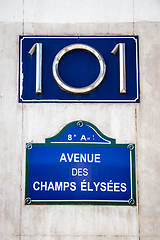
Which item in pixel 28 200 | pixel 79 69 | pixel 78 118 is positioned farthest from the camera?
pixel 79 69

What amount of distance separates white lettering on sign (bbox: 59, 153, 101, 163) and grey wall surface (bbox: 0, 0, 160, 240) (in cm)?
31

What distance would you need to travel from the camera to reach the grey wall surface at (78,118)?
3.62 metres

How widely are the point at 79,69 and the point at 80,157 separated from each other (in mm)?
1131

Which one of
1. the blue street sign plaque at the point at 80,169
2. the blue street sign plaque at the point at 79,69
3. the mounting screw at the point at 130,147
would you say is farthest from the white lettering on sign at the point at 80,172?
the blue street sign plaque at the point at 79,69

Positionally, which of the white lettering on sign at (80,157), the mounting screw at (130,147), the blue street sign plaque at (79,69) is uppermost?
the blue street sign plaque at (79,69)

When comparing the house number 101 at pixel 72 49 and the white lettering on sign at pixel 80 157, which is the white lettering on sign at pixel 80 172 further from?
the house number 101 at pixel 72 49

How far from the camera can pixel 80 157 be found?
3.74 m

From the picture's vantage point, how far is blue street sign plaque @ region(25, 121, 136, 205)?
145 inches

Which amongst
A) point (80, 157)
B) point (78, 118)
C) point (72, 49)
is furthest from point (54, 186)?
point (72, 49)

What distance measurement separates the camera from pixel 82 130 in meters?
3.78

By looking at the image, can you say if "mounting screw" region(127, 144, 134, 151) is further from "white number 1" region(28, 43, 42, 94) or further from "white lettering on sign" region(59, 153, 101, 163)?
"white number 1" region(28, 43, 42, 94)

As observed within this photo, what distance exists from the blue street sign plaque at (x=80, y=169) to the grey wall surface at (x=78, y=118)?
0.08 m

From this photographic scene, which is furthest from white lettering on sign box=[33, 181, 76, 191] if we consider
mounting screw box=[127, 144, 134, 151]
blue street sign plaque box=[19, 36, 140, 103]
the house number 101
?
the house number 101

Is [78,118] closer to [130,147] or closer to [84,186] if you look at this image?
[130,147]
